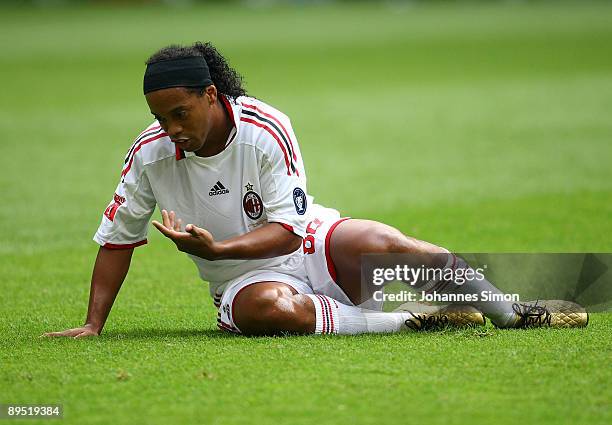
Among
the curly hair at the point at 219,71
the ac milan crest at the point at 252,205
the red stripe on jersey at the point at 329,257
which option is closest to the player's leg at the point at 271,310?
the red stripe on jersey at the point at 329,257

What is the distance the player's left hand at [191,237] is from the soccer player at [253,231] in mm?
114

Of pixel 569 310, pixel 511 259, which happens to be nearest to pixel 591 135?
pixel 511 259

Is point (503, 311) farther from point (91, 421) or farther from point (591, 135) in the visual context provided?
point (591, 135)

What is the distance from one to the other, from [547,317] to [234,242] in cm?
156

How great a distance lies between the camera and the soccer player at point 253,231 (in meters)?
5.12

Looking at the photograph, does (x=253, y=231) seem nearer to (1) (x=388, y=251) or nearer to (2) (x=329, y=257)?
(2) (x=329, y=257)

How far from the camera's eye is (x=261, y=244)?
508cm

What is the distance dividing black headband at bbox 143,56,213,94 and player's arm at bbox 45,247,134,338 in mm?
923

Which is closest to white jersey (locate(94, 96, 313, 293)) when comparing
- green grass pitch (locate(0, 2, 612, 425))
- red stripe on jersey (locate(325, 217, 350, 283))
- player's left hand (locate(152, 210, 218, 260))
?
red stripe on jersey (locate(325, 217, 350, 283))

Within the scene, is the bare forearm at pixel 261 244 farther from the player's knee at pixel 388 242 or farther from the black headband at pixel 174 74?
the black headband at pixel 174 74

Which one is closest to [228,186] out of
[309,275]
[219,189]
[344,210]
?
[219,189]

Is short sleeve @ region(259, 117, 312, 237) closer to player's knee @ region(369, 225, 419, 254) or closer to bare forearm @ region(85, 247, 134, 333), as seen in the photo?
player's knee @ region(369, 225, 419, 254)

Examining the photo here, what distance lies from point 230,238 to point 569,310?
167 cm

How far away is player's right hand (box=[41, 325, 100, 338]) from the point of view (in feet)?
17.4
